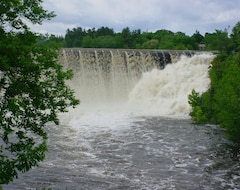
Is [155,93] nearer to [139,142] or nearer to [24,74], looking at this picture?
[139,142]

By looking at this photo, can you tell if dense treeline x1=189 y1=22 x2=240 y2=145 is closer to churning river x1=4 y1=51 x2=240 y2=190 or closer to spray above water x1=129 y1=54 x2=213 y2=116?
churning river x1=4 y1=51 x2=240 y2=190

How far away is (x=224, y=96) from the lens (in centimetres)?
1631

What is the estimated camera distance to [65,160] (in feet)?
46.0

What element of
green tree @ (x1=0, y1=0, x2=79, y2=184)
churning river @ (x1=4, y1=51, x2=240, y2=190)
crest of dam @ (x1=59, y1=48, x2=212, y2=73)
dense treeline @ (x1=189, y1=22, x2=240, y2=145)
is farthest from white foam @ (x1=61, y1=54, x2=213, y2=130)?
green tree @ (x1=0, y1=0, x2=79, y2=184)

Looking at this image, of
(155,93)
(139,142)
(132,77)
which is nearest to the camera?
(139,142)

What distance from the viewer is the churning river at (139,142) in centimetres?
1198

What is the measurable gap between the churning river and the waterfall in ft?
0.24

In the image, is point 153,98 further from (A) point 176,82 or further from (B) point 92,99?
(B) point 92,99

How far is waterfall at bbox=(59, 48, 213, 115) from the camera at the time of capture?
28.3 metres

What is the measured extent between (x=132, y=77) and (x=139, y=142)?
13.4m

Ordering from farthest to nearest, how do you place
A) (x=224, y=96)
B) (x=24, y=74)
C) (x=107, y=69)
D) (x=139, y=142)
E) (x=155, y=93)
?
(x=107, y=69) → (x=155, y=93) → (x=139, y=142) → (x=224, y=96) → (x=24, y=74)

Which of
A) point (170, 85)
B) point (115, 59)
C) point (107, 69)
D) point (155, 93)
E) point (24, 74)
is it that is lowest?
point (155, 93)

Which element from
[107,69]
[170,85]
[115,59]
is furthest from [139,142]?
[115,59]

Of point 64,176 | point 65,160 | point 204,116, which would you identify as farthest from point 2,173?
point 204,116
